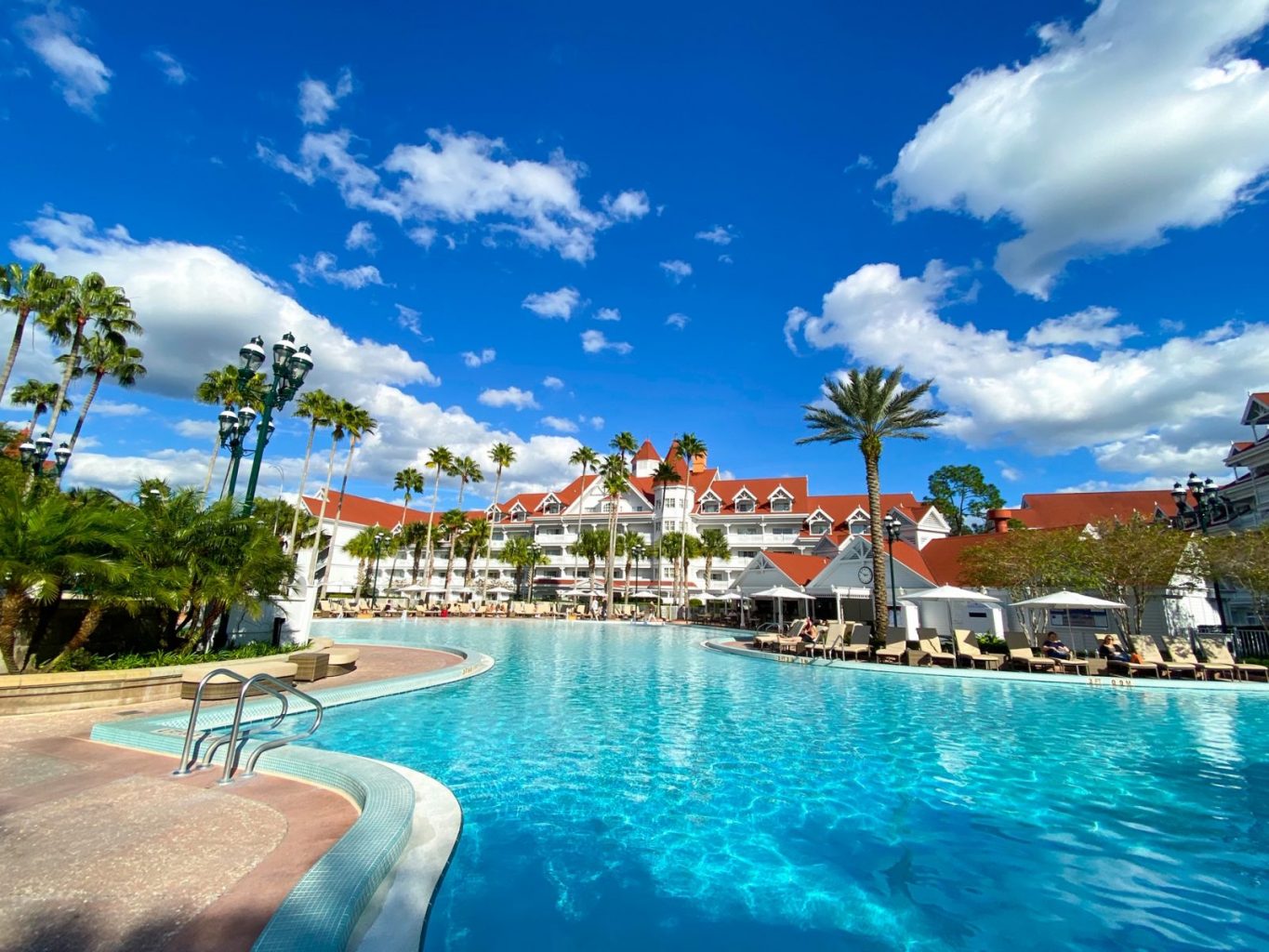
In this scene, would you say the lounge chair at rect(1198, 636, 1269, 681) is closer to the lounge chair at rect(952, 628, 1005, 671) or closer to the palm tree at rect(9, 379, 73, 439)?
the lounge chair at rect(952, 628, 1005, 671)

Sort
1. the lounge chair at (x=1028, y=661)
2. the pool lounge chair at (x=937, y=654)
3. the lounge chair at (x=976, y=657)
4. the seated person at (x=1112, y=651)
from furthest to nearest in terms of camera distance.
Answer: the pool lounge chair at (x=937, y=654), the lounge chair at (x=976, y=657), the seated person at (x=1112, y=651), the lounge chair at (x=1028, y=661)

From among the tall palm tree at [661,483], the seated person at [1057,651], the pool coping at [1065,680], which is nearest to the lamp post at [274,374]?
the pool coping at [1065,680]

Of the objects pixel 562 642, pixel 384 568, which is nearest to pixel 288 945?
pixel 562 642

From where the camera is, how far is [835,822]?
21.6 feet

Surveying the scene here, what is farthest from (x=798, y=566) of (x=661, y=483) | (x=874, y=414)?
(x=661, y=483)

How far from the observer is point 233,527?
39.8 ft

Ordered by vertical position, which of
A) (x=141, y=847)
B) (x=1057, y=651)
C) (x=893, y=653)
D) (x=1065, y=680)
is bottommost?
(x=141, y=847)

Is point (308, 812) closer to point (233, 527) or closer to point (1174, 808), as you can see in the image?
point (233, 527)

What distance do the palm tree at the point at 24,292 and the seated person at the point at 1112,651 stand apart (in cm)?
4387

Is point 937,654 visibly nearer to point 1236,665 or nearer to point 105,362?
point 1236,665

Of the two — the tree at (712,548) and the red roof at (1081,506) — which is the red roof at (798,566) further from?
the red roof at (1081,506)

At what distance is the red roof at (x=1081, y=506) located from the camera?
50688 millimetres

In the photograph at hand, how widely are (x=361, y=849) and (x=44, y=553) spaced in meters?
8.76

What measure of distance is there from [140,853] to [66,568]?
745 centimetres
